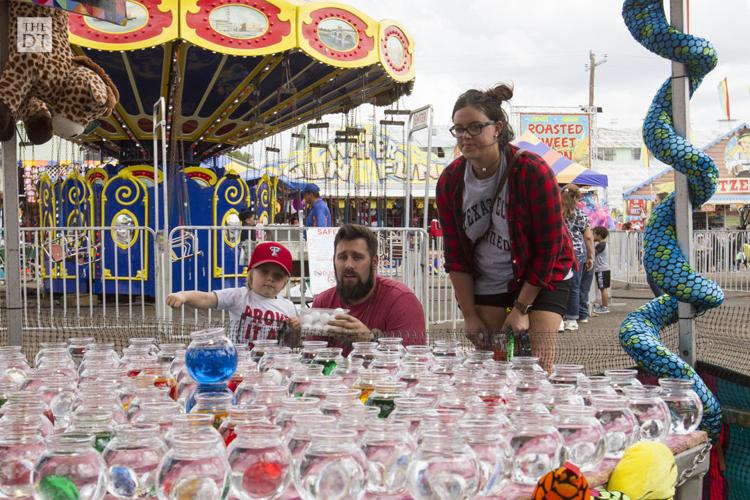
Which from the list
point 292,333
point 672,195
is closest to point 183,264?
point 292,333

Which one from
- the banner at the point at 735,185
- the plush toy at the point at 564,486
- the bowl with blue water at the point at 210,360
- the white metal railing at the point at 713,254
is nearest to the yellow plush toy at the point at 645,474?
the plush toy at the point at 564,486

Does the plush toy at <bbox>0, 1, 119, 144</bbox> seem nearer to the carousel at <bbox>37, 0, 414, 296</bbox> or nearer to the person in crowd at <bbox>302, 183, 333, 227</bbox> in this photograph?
the carousel at <bbox>37, 0, 414, 296</bbox>

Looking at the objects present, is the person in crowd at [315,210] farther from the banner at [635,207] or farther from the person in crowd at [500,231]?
the banner at [635,207]

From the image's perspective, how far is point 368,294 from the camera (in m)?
3.79

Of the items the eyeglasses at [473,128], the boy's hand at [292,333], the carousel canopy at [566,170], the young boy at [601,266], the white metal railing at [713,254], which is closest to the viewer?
the eyeglasses at [473,128]

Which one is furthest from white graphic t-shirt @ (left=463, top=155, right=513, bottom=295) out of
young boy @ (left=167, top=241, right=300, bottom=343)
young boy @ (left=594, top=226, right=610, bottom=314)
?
young boy @ (left=594, top=226, right=610, bottom=314)

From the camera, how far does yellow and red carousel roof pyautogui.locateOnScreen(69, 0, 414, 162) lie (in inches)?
338

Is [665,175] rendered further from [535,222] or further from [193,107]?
[535,222]

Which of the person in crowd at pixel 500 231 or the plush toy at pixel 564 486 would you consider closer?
the plush toy at pixel 564 486

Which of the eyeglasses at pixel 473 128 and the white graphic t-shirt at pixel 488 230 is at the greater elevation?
the eyeglasses at pixel 473 128

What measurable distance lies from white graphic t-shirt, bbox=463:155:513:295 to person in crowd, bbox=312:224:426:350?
0.34 metres

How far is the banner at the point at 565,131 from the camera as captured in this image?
74.3 ft

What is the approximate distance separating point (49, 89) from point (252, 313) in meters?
1.43

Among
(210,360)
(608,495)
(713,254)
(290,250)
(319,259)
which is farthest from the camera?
(713,254)
